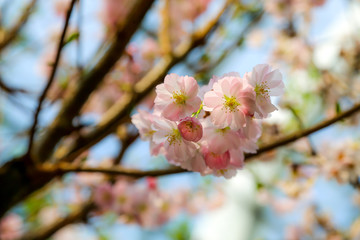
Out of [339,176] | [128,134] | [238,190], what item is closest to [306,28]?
[339,176]

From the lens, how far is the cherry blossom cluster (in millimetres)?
402

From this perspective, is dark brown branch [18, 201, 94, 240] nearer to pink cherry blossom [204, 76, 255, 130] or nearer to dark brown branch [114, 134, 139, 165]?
dark brown branch [114, 134, 139, 165]

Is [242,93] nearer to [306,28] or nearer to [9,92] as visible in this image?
[9,92]

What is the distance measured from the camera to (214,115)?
403 mm

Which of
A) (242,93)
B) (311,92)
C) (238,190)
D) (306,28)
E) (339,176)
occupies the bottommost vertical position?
(238,190)

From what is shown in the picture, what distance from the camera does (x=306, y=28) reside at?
1.75 metres

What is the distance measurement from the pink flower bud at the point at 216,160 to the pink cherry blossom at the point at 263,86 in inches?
3.4

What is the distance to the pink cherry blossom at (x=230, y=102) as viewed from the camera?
1.31ft

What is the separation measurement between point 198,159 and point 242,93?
13cm

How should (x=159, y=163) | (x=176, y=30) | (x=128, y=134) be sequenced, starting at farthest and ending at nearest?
(x=176, y=30)
(x=159, y=163)
(x=128, y=134)

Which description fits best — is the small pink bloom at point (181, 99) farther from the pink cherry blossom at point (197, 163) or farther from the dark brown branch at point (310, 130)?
the dark brown branch at point (310, 130)

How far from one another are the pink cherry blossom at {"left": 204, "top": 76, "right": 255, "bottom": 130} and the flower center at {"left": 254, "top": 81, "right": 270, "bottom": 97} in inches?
0.7

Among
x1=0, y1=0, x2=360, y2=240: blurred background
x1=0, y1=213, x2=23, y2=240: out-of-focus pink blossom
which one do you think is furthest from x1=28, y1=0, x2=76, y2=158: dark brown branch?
x1=0, y1=213, x2=23, y2=240: out-of-focus pink blossom

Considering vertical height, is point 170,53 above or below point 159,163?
above
